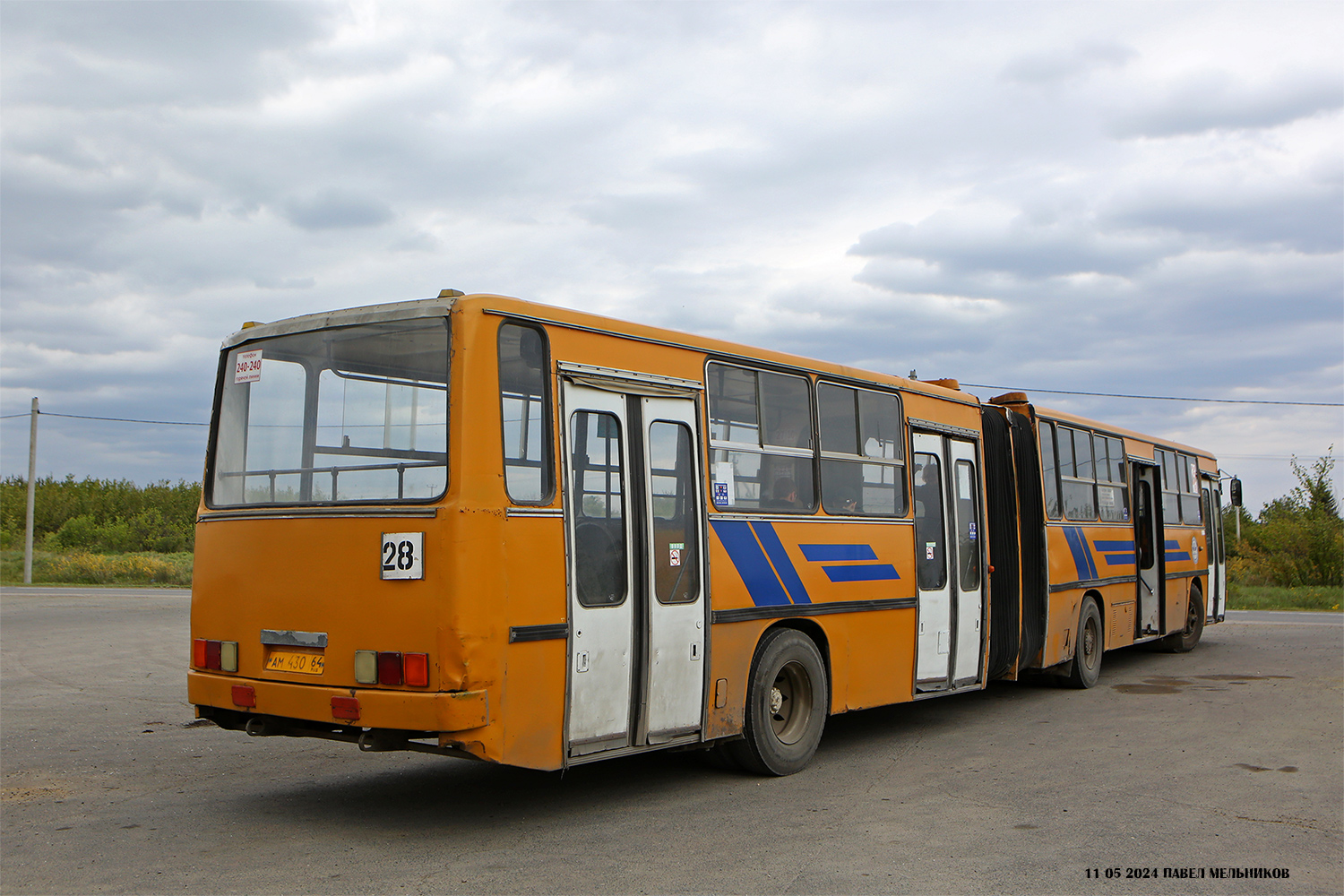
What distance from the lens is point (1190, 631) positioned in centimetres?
1783

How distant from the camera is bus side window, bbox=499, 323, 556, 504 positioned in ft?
20.4

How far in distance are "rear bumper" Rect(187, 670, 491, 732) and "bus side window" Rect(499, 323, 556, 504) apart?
A: 45.6 inches

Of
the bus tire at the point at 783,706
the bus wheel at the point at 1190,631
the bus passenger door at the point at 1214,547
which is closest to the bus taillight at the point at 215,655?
the bus tire at the point at 783,706

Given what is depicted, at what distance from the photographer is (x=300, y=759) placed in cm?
882

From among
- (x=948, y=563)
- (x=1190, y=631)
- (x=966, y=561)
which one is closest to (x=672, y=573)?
(x=948, y=563)

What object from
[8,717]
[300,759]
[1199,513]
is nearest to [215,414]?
[300,759]

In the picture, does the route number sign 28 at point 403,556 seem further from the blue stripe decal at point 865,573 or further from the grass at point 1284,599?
the grass at point 1284,599

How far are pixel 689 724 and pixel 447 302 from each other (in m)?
3.14

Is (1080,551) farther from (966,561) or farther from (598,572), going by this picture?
(598,572)

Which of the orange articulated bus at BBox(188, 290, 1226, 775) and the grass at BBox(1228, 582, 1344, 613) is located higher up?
the orange articulated bus at BBox(188, 290, 1226, 775)

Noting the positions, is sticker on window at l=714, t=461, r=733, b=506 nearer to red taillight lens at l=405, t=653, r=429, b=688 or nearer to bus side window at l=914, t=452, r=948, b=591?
red taillight lens at l=405, t=653, r=429, b=688

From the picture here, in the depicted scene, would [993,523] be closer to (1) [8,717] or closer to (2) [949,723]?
(2) [949,723]

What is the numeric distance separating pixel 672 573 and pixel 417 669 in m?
1.91

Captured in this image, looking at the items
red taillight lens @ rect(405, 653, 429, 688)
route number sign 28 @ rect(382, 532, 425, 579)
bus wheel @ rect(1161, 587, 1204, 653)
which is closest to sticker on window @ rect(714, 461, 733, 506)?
route number sign 28 @ rect(382, 532, 425, 579)
